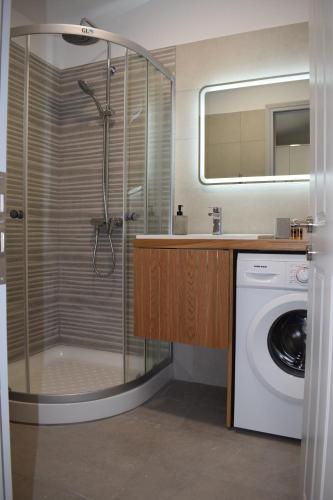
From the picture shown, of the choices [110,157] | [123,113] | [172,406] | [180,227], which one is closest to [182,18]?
[123,113]

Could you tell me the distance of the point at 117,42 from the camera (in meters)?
2.05

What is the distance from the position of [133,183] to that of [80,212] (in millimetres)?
362

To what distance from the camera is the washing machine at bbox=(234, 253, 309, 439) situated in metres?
1.67

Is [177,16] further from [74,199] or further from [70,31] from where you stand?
[74,199]

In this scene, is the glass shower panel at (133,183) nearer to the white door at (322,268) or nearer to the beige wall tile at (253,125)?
the beige wall tile at (253,125)

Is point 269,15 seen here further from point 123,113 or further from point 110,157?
point 110,157

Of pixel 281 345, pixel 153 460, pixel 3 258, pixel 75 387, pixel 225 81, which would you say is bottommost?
pixel 153 460

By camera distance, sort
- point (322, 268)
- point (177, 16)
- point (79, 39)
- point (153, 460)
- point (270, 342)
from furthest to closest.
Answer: point (177, 16), point (79, 39), point (270, 342), point (153, 460), point (322, 268)

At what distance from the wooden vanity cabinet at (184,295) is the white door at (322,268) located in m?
0.80

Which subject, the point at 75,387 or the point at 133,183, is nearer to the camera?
the point at 75,387

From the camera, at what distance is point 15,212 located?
75.6 inches

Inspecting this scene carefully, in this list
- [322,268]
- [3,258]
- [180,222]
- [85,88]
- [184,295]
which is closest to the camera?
[3,258]

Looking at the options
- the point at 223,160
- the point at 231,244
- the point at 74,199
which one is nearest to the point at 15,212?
the point at 74,199

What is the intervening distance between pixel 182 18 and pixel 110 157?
1.12 m
